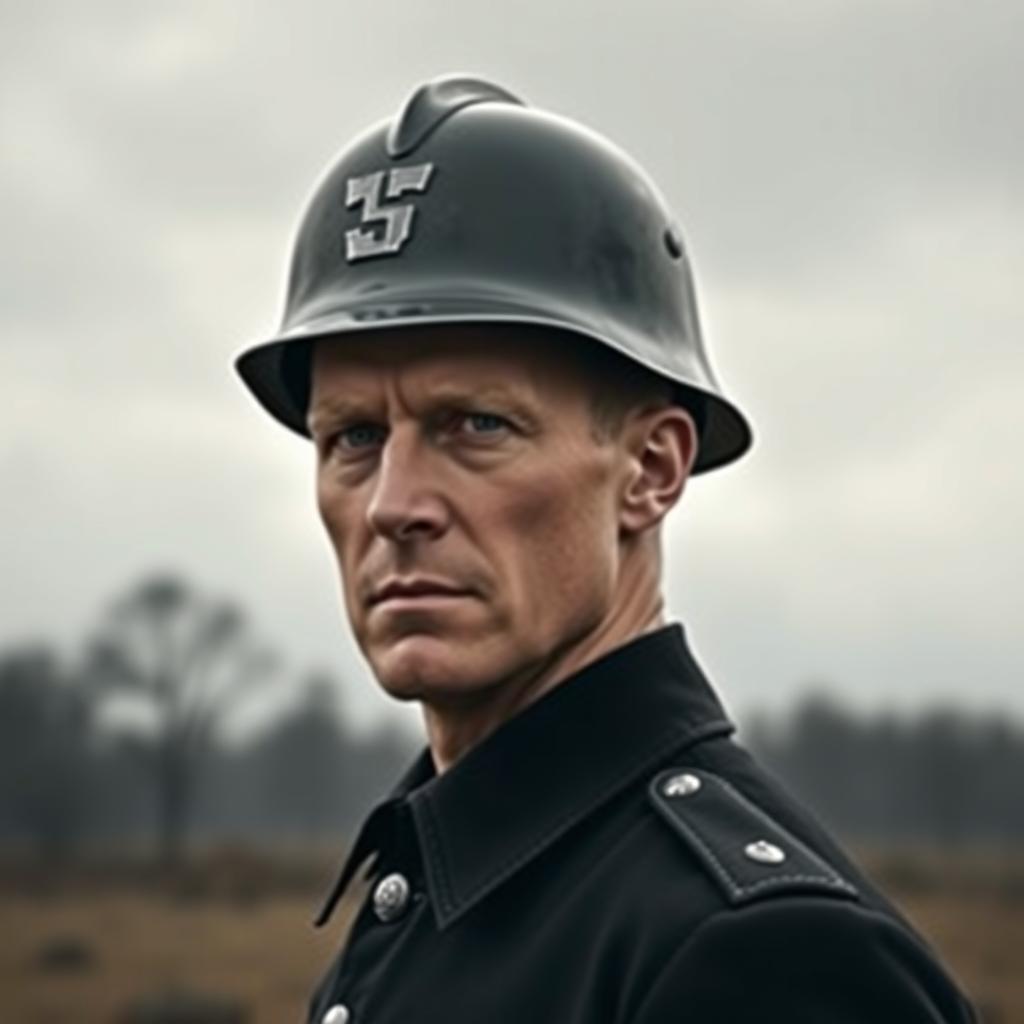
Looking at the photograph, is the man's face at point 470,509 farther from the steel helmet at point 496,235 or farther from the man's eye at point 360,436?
the steel helmet at point 496,235

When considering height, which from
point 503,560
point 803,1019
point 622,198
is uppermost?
point 622,198

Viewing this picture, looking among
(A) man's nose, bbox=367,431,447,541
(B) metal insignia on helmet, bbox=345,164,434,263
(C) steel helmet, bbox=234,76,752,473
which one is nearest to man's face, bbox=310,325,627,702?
(A) man's nose, bbox=367,431,447,541

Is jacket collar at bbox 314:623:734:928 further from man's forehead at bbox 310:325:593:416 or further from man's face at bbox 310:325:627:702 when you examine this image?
man's forehead at bbox 310:325:593:416

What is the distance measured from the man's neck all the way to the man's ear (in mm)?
150

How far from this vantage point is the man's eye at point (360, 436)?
4.50 m

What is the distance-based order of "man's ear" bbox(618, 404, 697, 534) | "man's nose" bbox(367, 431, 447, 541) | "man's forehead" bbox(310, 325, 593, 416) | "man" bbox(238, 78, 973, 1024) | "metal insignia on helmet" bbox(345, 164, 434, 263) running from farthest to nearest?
"metal insignia on helmet" bbox(345, 164, 434, 263)
"man's ear" bbox(618, 404, 697, 534)
"man's forehead" bbox(310, 325, 593, 416)
"man's nose" bbox(367, 431, 447, 541)
"man" bbox(238, 78, 973, 1024)

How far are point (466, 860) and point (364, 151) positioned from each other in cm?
121

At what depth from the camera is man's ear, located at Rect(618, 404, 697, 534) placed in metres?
4.55

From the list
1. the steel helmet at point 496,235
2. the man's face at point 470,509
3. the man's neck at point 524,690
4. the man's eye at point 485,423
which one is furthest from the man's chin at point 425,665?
the steel helmet at point 496,235

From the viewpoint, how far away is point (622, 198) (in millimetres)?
4840

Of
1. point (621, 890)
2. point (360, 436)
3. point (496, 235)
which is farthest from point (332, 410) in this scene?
point (621, 890)

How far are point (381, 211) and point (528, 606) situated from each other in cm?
79

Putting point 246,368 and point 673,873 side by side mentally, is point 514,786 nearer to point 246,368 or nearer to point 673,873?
point 673,873

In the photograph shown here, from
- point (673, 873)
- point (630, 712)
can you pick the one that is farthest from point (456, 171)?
point (673, 873)
